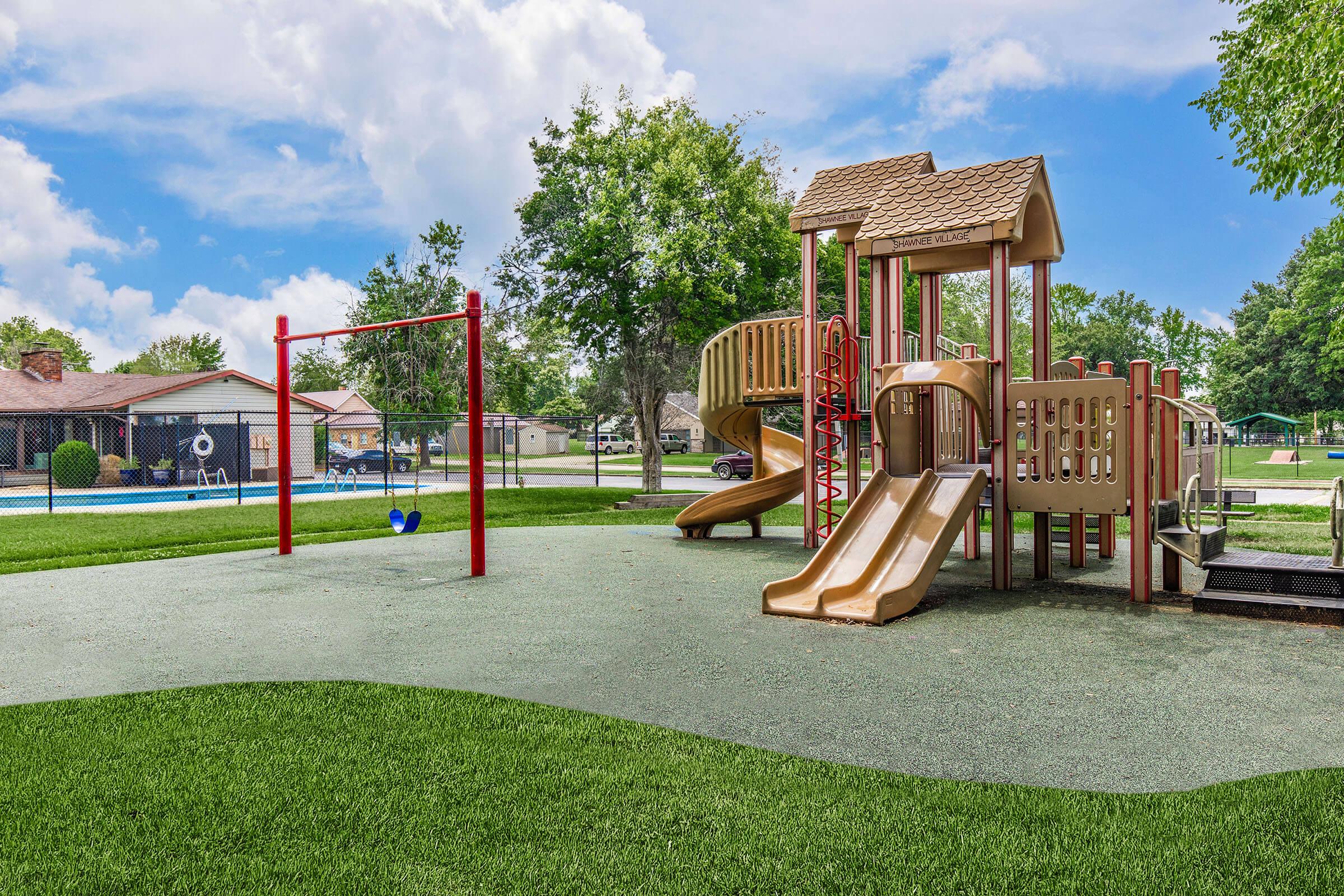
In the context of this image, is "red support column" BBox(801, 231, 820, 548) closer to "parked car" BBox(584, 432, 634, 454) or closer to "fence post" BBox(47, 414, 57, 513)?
"fence post" BBox(47, 414, 57, 513)

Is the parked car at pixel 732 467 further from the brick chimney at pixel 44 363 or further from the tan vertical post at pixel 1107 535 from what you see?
the brick chimney at pixel 44 363

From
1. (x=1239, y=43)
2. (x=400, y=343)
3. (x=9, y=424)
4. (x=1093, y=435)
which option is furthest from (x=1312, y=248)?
(x=9, y=424)

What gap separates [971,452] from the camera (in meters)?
10.1

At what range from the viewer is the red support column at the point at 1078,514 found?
7.80 metres

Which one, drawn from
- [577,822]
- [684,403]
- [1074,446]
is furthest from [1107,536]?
[684,403]

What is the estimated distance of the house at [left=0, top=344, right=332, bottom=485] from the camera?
2930 centimetres

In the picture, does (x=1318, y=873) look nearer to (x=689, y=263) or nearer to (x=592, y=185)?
(x=689, y=263)

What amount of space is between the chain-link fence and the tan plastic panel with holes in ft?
52.4

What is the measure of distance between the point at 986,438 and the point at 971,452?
208 centimetres

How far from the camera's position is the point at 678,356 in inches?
850

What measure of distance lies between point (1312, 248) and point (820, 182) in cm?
5049

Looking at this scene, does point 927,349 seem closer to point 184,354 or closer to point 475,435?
point 475,435

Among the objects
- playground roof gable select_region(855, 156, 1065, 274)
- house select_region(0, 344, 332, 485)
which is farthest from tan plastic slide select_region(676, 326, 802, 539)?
house select_region(0, 344, 332, 485)

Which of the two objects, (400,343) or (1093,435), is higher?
Result: (400,343)
